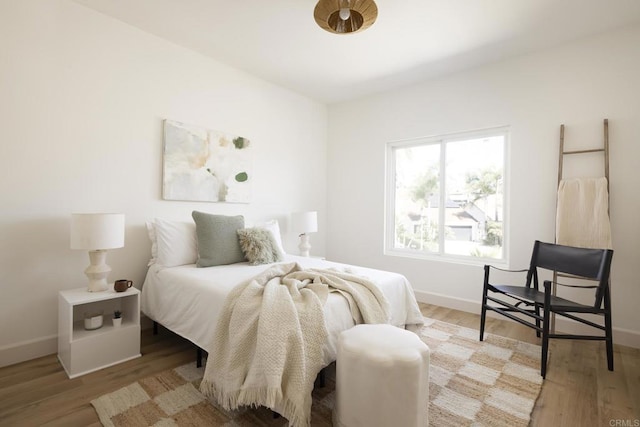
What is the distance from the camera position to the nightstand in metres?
2.01

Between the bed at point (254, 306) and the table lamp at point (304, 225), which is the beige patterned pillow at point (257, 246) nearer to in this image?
the bed at point (254, 306)

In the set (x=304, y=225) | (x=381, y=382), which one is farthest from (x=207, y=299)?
(x=304, y=225)

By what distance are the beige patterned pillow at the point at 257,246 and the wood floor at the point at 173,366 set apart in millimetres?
886

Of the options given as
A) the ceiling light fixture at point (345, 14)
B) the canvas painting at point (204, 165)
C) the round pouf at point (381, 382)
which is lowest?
the round pouf at point (381, 382)

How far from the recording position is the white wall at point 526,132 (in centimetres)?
259

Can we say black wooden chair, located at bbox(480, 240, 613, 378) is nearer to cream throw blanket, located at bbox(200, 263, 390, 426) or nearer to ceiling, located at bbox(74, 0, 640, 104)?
cream throw blanket, located at bbox(200, 263, 390, 426)

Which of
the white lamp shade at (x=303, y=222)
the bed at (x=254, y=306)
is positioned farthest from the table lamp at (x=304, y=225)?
the bed at (x=254, y=306)

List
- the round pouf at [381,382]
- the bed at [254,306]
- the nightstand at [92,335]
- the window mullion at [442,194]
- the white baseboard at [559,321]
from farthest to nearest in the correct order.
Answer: the window mullion at [442,194]
the white baseboard at [559,321]
the nightstand at [92,335]
the bed at [254,306]
the round pouf at [381,382]

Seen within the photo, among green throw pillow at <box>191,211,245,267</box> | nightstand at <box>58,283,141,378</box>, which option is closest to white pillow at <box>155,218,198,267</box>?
green throw pillow at <box>191,211,245,267</box>

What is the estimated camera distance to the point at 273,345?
1.49 metres

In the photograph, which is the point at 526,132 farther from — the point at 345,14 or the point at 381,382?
the point at 381,382

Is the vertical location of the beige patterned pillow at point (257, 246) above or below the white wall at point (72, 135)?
below

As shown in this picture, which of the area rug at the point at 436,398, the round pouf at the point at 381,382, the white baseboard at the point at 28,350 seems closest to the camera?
the round pouf at the point at 381,382

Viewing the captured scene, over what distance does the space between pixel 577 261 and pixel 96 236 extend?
369 centimetres
